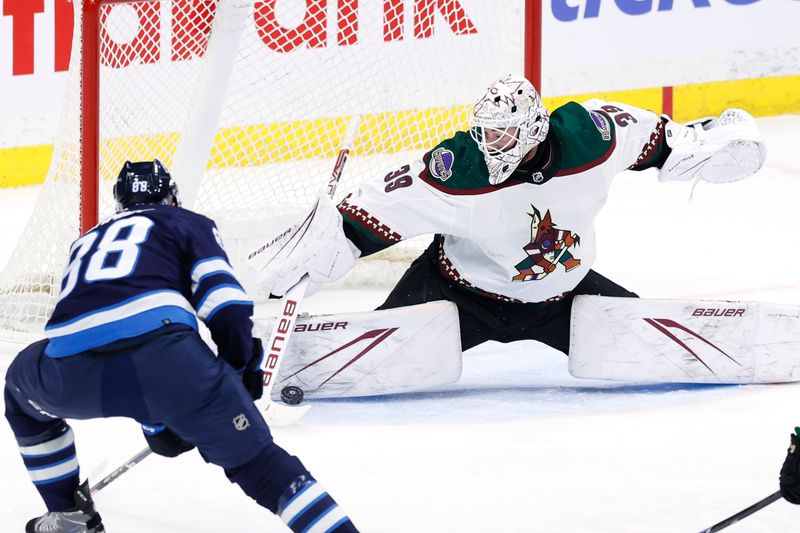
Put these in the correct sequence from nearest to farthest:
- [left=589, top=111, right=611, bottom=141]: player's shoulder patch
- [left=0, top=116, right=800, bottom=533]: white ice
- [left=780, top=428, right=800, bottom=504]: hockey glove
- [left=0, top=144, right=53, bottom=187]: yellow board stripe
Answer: [left=780, top=428, right=800, bottom=504]: hockey glove
[left=0, top=116, right=800, bottom=533]: white ice
[left=589, top=111, right=611, bottom=141]: player's shoulder patch
[left=0, top=144, right=53, bottom=187]: yellow board stripe

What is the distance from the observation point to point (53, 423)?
230 cm

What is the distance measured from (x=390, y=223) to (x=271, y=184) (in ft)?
5.39

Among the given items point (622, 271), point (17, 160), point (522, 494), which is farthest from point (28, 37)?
point (522, 494)

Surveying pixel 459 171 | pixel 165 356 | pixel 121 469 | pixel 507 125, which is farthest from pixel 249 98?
pixel 165 356

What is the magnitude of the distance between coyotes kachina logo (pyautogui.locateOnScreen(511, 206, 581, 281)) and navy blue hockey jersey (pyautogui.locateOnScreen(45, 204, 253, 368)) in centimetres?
115

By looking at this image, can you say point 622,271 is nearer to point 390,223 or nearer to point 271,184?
point 271,184

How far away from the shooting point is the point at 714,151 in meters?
3.38

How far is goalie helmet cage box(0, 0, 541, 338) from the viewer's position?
4.02 meters

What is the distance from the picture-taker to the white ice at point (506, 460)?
2455 mm

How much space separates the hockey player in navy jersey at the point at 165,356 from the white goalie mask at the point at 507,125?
0.96m

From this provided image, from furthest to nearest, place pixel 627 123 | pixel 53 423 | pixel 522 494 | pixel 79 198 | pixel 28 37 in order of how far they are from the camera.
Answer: pixel 28 37
pixel 79 198
pixel 627 123
pixel 522 494
pixel 53 423

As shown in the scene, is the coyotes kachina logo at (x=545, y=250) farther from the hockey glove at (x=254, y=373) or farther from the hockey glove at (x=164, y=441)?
the hockey glove at (x=164, y=441)

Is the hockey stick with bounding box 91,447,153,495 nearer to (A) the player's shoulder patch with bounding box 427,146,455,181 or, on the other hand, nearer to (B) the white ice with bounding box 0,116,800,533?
(B) the white ice with bounding box 0,116,800,533

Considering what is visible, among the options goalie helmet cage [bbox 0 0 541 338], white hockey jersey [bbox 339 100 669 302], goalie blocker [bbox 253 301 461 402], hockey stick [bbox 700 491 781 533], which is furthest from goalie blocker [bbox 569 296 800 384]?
hockey stick [bbox 700 491 781 533]
